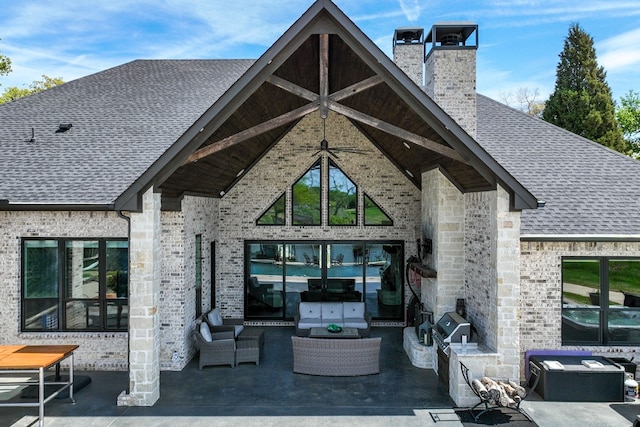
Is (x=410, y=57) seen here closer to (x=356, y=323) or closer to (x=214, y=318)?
(x=356, y=323)

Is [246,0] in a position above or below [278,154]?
above

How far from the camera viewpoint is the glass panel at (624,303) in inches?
332

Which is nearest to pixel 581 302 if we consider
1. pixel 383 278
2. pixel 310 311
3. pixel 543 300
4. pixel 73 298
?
pixel 543 300

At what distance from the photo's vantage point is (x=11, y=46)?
71.8 ft

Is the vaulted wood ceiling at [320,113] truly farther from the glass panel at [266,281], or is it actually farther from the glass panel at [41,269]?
the glass panel at [41,269]

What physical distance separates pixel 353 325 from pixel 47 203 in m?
7.46

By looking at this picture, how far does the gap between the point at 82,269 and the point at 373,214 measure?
755 cm

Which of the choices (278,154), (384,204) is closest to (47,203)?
(278,154)

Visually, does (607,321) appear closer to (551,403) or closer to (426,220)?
(551,403)

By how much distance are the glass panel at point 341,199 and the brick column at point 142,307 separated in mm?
6225

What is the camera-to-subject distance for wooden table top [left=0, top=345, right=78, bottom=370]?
656cm

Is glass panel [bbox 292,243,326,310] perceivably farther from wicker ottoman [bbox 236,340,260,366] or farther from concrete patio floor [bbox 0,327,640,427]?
concrete patio floor [bbox 0,327,640,427]

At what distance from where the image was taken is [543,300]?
27.3 feet

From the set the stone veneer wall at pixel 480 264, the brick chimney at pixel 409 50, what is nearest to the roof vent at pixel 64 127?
the brick chimney at pixel 409 50
